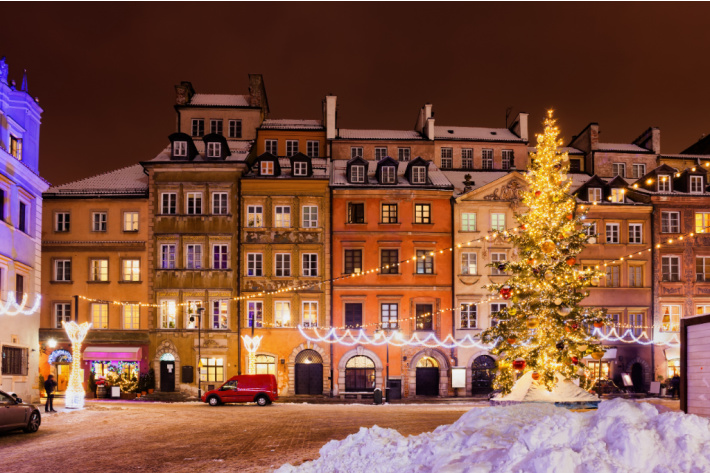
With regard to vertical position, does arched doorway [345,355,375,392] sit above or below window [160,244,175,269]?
below

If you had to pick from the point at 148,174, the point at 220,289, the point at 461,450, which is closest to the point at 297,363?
the point at 220,289

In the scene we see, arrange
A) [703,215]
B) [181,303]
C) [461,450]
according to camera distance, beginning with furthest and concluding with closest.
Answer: [703,215]
[181,303]
[461,450]

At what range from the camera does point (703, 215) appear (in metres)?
48.8

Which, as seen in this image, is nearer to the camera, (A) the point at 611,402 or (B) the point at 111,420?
(A) the point at 611,402

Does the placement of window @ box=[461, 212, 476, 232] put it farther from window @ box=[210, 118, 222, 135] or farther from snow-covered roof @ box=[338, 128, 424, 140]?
window @ box=[210, 118, 222, 135]

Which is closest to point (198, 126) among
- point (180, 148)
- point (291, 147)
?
point (180, 148)

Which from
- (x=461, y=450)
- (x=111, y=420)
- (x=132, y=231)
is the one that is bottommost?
(x=111, y=420)

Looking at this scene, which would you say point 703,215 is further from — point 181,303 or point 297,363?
point 181,303

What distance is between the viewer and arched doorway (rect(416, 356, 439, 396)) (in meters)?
46.2

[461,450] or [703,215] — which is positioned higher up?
[703,215]

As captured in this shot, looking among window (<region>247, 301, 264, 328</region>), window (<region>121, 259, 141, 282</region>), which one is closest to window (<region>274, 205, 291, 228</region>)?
window (<region>247, 301, 264, 328</region>)

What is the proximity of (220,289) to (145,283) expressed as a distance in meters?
4.61

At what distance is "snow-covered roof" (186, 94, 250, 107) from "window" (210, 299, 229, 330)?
46.5 feet

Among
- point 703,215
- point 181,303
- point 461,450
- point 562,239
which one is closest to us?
point 461,450
